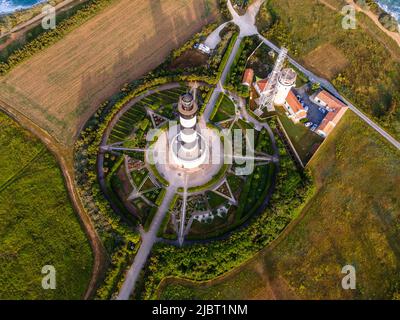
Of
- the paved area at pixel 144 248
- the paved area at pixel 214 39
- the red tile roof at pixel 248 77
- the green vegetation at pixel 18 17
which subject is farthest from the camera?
the green vegetation at pixel 18 17

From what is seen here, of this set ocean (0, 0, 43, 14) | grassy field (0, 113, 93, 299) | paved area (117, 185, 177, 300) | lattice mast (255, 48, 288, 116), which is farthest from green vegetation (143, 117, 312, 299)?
ocean (0, 0, 43, 14)

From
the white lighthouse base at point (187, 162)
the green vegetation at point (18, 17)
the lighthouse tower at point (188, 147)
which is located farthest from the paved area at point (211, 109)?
the green vegetation at point (18, 17)

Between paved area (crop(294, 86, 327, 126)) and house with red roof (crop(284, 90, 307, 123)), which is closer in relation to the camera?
house with red roof (crop(284, 90, 307, 123))

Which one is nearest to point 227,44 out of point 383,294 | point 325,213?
point 325,213

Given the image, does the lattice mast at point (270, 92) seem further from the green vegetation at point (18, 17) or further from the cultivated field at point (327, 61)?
the green vegetation at point (18, 17)

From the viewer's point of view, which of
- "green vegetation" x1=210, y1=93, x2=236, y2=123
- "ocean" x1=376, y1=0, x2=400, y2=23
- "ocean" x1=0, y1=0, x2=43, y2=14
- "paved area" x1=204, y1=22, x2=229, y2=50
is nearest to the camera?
"green vegetation" x1=210, y1=93, x2=236, y2=123
